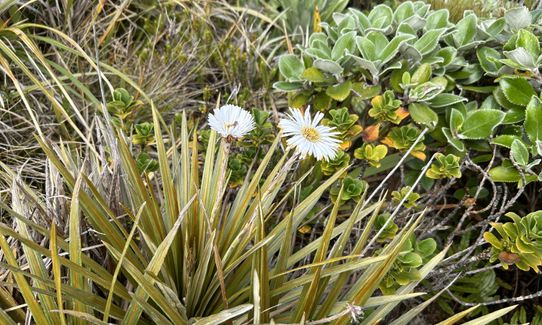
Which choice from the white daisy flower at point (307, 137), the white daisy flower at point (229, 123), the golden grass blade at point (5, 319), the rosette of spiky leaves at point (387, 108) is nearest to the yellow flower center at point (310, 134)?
the white daisy flower at point (307, 137)

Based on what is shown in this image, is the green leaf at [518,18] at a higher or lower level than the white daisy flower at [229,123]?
higher

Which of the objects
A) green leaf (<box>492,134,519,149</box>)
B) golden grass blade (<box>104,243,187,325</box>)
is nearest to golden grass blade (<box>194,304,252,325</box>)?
golden grass blade (<box>104,243,187,325</box>)

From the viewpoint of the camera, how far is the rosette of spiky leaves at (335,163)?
5.09 feet

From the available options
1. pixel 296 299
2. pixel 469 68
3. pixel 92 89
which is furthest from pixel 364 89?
pixel 92 89

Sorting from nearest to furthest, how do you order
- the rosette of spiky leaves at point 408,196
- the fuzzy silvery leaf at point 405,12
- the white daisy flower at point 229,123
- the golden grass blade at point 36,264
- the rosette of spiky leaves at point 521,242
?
the golden grass blade at point 36,264 → the white daisy flower at point 229,123 → the rosette of spiky leaves at point 521,242 → the rosette of spiky leaves at point 408,196 → the fuzzy silvery leaf at point 405,12

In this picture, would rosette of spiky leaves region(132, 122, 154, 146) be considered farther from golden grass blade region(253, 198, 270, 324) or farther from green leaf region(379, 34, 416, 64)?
green leaf region(379, 34, 416, 64)

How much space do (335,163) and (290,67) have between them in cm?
37

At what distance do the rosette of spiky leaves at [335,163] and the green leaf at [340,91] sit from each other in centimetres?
18

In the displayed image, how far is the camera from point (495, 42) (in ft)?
5.96

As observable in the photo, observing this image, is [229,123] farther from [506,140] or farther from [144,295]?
[506,140]

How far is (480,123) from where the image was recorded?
1.58 m

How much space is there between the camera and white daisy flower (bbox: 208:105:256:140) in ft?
4.05

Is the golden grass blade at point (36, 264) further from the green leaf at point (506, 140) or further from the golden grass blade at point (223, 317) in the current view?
the green leaf at point (506, 140)

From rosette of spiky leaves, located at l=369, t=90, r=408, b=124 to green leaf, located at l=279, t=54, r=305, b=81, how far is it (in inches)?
10.3
